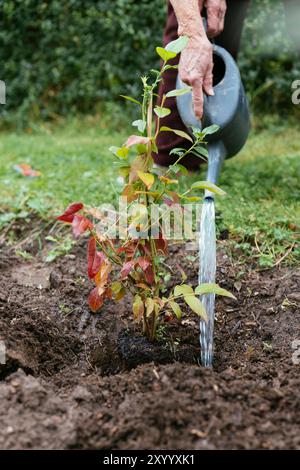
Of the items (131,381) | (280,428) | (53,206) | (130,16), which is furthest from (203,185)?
(130,16)

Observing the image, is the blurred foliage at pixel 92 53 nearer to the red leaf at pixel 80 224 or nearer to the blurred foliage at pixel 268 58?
the blurred foliage at pixel 268 58

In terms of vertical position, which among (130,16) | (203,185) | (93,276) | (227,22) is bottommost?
(93,276)

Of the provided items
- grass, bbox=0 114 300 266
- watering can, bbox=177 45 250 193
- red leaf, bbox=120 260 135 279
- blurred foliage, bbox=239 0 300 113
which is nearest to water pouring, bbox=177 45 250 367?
watering can, bbox=177 45 250 193

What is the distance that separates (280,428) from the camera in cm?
164

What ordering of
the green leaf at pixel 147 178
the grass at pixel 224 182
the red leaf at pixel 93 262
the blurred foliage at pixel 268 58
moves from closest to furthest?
the green leaf at pixel 147 178 → the red leaf at pixel 93 262 → the grass at pixel 224 182 → the blurred foliage at pixel 268 58

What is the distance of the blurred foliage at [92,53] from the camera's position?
4.69 metres

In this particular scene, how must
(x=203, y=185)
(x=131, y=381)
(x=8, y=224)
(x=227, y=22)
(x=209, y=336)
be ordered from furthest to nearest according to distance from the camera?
(x=227, y=22) → (x=8, y=224) → (x=209, y=336) → (x=203, y=185) → (x=131, y=381)

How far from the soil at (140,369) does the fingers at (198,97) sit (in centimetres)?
54

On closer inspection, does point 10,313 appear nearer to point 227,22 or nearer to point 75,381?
point 75,381

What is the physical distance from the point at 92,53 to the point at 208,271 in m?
3.16

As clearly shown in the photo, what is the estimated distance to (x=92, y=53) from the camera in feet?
16.3

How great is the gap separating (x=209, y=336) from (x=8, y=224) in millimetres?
1282

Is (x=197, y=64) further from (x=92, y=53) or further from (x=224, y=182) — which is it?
(x=92, y=53)

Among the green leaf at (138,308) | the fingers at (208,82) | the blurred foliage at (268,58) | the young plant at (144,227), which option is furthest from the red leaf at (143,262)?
the blurred foliage at (268,58)
